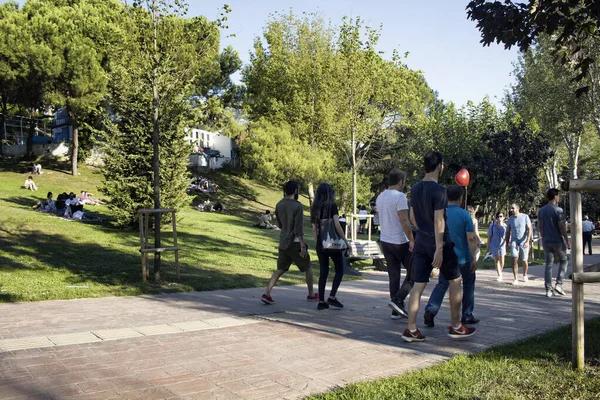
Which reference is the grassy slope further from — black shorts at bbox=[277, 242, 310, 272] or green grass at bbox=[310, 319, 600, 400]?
green grass at bbox=[310, 319, 600, 400]

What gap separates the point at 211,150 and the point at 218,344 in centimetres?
4579

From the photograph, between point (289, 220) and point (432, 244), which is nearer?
point (432, 244)

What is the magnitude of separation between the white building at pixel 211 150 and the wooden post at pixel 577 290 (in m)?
42.0

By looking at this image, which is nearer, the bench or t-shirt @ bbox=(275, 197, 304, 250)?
t-shirt @ bbox=(275, 197, 304, 250)

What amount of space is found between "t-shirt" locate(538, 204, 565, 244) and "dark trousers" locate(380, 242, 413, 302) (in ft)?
12.1

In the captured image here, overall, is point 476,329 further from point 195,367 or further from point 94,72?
point 94,72

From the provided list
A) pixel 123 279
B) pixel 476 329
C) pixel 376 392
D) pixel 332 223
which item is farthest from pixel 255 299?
pixel 376 392

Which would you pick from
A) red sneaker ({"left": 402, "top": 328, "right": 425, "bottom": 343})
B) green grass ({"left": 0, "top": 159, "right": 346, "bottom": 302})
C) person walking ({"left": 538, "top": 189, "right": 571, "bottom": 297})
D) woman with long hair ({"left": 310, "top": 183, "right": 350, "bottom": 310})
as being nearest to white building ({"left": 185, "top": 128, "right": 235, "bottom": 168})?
green grass ({"left": 0, "top": 159, "right": 346, "bottom": 302})

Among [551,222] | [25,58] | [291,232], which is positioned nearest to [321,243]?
[291,232]

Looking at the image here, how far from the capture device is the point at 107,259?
41.1 feet

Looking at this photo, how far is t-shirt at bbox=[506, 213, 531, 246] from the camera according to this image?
11.5 metres

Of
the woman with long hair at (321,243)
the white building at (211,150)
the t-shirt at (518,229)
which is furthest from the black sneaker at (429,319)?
the white building at (211,150)

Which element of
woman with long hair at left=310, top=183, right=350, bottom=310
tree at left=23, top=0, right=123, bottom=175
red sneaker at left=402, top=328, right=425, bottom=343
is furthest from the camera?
tree at left=23, top=0, right=123, bottom=175

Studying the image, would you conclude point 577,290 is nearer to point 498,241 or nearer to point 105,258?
point 498,241
